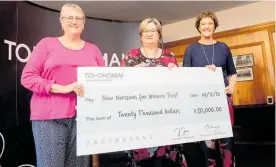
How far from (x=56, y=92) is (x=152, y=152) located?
1.85ft

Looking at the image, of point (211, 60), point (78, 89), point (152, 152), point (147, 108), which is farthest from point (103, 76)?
point (211, 60)

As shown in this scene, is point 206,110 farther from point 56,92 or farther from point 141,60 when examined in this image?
point 56,92

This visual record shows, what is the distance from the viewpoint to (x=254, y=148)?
2551 millimetres

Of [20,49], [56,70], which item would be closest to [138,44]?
[20,49]

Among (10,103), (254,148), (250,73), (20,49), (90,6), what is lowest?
(254,148)

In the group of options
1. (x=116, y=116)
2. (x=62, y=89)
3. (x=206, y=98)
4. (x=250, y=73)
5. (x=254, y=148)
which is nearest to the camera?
(x=62, y=89)

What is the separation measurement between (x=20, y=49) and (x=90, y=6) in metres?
0.93

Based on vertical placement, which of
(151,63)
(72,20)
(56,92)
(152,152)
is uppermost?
(72,20)

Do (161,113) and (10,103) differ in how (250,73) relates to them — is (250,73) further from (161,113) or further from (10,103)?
(10,103)

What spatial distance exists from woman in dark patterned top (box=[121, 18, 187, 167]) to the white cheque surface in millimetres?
101

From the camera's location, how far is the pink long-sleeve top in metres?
1.02

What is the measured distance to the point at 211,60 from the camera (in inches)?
55.3

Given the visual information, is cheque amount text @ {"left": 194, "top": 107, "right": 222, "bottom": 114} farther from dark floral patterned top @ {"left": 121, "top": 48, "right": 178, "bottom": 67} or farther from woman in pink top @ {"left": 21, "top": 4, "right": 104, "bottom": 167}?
woman in pink top @ {"left": 21, "top": 4, "right": 104, "bottom": 167}

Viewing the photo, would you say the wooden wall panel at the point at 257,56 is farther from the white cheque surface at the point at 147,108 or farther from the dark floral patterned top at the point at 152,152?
the dark floral patterned top at the point at 152,152
